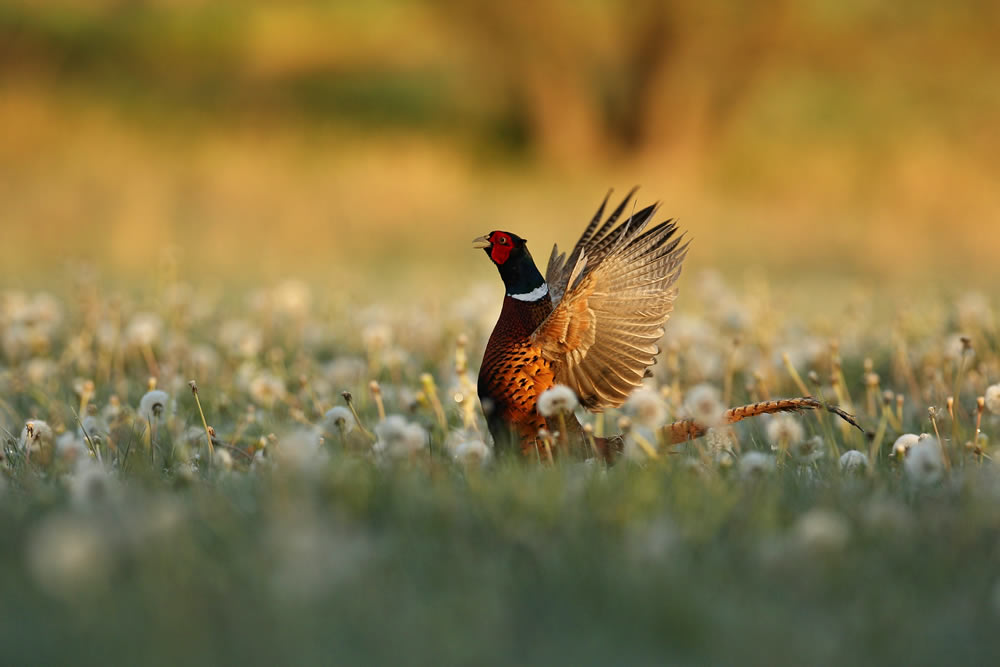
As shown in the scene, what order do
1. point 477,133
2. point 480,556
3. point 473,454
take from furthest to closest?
point 477,133 → point 473,454 → point 480,556

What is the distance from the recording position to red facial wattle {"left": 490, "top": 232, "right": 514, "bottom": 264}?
334 cm

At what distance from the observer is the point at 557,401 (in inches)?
115

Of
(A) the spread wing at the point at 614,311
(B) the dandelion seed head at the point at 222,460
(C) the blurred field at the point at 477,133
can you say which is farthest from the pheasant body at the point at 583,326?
(C) the blurred field at the point at 477,133

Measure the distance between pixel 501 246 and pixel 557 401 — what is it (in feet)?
2.07

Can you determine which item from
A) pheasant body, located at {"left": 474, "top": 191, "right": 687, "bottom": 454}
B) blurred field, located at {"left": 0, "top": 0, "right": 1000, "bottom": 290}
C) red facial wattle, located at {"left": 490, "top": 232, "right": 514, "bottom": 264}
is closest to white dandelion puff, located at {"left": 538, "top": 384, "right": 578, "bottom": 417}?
pheasant body, located at {"left": 474, "top": 191, "right": 687, "bottom": 454}


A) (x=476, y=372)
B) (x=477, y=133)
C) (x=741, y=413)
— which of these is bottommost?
(x=741, y=413)

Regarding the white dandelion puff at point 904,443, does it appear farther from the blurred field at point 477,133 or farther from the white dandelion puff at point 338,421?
the blurred field at point 477,133

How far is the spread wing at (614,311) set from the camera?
3.21 meters

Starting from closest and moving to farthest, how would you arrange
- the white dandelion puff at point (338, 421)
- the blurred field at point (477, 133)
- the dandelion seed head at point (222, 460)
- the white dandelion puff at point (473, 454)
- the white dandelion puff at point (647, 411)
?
the white dandelion puff at point (647, 411) < the white dandelion puff at point (473, 454) < the dandelion seed head at point (222, 460) < the white dandelion puff at point (338, 421) < the blurred field at point (477, 133)

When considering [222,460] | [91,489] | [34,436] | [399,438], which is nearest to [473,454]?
[399,438]

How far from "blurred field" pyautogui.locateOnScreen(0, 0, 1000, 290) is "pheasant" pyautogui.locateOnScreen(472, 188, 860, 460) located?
6519mm

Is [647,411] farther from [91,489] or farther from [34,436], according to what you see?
[34,436]

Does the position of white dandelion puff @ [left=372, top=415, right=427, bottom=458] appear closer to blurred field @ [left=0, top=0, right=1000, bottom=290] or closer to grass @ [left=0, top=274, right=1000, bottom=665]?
grass @ [left=0, top=274, right=1000, bottom=665]

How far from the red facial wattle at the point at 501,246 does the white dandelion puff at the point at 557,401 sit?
592 mm
